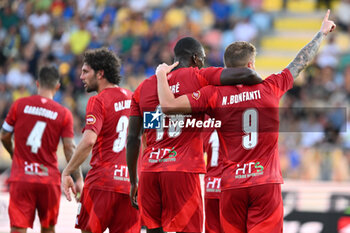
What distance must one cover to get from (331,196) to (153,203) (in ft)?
14.6

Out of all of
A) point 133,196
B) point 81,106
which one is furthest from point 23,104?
point 81,106

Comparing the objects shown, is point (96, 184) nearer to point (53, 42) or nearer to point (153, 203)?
point (153, 203)

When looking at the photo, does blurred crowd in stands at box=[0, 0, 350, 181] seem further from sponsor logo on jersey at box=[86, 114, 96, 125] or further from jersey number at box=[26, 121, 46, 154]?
sponsor logo on jersey at box=[86, 114, 96, 125]

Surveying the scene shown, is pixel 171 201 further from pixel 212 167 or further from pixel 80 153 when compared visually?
pixel 212 167

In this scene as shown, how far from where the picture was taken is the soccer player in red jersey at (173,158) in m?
6.20

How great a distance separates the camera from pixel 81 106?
16875mm

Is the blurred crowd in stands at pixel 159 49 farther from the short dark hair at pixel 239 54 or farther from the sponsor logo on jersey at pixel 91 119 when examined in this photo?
the short dark hair at pixel 239 54

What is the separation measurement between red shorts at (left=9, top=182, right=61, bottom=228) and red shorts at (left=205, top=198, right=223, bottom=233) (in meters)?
2.15

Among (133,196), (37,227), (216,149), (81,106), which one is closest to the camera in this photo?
(133,196)

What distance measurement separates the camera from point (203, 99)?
600 cm

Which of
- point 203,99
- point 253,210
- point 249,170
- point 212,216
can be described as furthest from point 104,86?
point 253,210

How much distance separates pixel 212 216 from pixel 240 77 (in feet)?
7.00

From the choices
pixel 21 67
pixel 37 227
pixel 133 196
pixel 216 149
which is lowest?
pixel 37 227

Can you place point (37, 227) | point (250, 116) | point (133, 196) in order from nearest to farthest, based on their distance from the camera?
point (250, 116) → point (133, 196) → point (37, 227)
